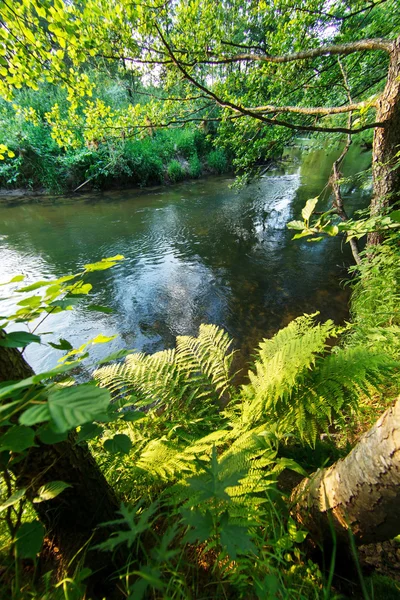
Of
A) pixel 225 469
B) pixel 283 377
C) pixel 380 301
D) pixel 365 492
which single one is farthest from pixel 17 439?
pixel 380 301

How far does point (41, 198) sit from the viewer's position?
10789mm

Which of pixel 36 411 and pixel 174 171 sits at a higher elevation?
pixel 174 171

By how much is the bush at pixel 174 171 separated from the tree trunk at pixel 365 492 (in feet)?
45.9

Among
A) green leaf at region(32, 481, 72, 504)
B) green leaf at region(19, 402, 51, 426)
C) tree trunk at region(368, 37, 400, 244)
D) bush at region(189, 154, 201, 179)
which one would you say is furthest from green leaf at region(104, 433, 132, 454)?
bush at region(189, 154, 201, 179)

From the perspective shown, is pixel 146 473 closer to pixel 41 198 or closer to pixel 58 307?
pixel 58 307

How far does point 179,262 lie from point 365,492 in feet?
16.7

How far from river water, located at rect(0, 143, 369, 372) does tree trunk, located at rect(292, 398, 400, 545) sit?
7.02ft

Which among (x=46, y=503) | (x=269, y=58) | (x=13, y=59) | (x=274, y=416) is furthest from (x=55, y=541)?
(x=269, y=58)

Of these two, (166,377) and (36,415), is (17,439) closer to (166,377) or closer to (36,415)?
(36,415)

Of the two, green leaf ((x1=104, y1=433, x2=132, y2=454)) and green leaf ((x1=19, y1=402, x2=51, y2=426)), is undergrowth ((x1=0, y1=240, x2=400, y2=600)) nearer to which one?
green leaf ((x1=104, y1=433, x2=132, y2=454))

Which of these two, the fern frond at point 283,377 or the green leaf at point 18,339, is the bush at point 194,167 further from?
the green leaf at point 18,339

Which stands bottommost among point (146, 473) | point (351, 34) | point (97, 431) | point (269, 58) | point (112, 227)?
point (146, 473)

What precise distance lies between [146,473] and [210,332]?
3.97 feet

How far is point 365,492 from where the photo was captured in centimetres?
69
